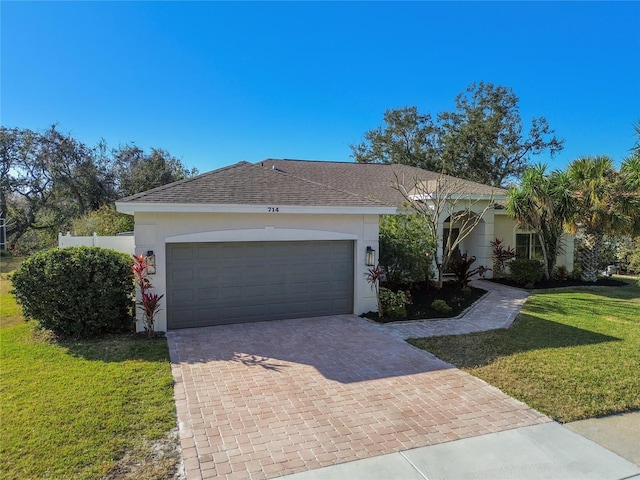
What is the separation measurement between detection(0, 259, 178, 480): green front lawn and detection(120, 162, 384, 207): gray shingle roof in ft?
11.3

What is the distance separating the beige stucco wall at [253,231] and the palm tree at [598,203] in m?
10.6

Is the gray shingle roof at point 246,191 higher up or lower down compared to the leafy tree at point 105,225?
higher up

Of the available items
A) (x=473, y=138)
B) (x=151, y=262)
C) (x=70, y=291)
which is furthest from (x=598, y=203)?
(x=473, y=138)

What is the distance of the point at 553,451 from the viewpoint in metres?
4.49

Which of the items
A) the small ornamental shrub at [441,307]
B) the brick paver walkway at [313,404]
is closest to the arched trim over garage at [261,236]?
the brick paver walkway at [313,404]

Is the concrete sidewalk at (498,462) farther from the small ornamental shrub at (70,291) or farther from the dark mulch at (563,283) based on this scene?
the dark mulch at (563,283)

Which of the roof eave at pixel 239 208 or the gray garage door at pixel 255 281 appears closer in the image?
the roof eave at pixel 239 208

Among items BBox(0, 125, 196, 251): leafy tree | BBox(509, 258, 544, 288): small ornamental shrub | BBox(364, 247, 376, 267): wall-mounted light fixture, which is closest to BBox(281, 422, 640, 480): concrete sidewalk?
BBox(364, 247, 376, 267): wall-mounted light fixture

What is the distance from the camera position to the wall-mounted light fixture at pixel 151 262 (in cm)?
916

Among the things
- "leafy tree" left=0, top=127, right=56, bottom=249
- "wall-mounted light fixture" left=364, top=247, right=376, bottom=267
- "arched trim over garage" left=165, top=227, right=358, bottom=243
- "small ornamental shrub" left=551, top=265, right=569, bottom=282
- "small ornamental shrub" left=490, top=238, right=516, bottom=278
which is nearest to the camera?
"arched trim over garage" left=165, top=227, right=358, bottom=243

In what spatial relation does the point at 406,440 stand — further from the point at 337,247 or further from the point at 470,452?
the point at 337,247

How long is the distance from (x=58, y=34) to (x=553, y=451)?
14.3m

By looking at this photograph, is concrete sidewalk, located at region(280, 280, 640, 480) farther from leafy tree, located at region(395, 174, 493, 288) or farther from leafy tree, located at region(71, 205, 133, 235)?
leafy tree, located at region(71, 205, 133, 235)

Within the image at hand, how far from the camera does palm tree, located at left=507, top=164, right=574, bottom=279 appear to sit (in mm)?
16375
